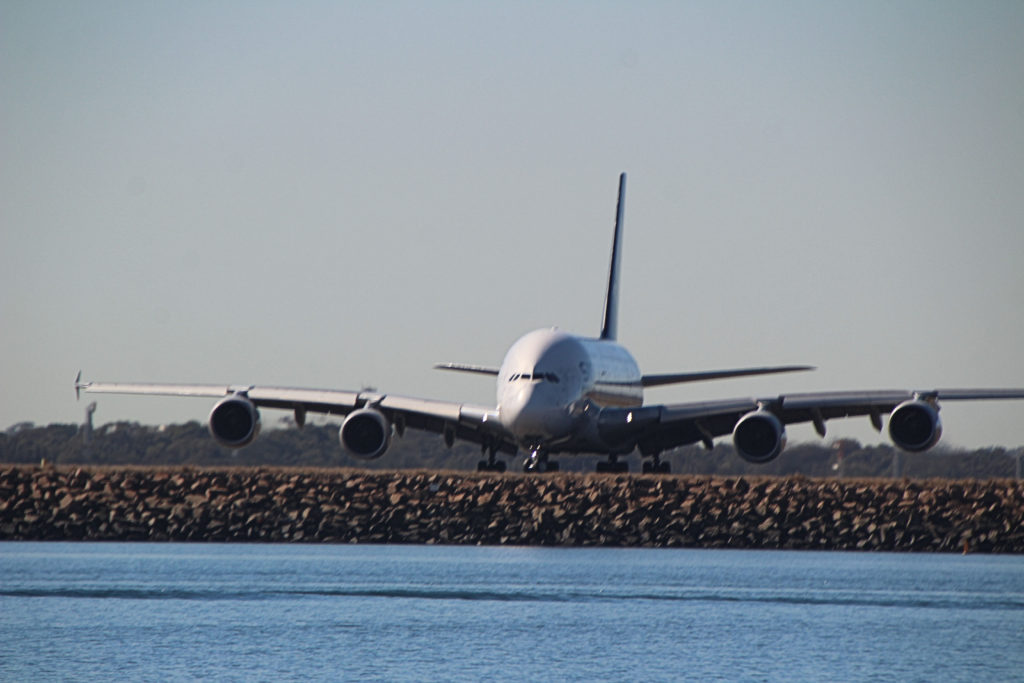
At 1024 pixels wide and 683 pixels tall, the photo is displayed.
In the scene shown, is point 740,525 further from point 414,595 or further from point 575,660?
point 575,660

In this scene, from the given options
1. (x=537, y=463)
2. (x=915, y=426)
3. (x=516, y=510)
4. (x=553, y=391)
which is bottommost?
(x=516, y=510)

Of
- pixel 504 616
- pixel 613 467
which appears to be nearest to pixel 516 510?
pixel 613 467

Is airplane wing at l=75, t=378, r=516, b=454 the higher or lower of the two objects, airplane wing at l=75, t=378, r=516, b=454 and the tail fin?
the lower

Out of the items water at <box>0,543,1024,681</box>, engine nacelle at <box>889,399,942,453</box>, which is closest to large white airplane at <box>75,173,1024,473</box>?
engine nacelle at <box>889,399,942,453</box>

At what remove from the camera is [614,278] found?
187 feet

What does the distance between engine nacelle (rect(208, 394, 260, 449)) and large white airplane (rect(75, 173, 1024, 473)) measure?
2cm

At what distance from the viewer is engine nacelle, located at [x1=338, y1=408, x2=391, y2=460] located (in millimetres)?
41625

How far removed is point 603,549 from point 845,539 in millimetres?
5314

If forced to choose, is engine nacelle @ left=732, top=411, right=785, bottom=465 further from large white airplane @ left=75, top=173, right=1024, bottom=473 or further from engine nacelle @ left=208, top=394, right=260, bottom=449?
engine nacelle @ left=208, top=394, right=260, bottom=449

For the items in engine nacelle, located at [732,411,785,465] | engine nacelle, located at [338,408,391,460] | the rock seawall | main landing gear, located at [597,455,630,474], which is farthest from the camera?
main landing gear, located at [597,455,630,474]

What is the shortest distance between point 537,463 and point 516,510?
5.13 m

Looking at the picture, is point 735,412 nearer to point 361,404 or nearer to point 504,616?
point 361,404

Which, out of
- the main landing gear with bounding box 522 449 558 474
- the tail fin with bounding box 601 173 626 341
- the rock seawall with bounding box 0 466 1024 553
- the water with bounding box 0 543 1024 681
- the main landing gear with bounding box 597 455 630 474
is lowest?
the water with bounding box 0 543 1024 681

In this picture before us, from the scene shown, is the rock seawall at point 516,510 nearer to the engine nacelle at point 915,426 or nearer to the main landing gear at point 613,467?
the engine nacelle at point 915,426
